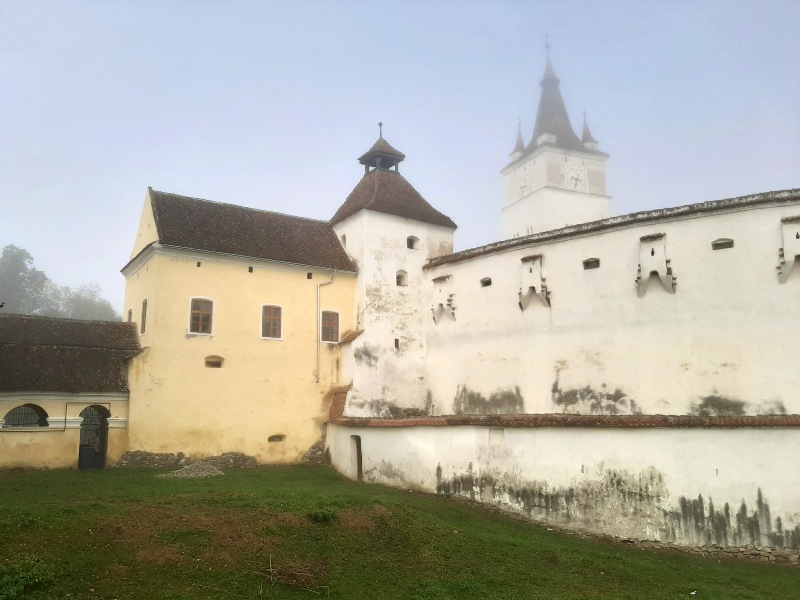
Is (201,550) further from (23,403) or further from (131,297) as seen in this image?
(131,297)

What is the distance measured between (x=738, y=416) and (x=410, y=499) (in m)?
9.14

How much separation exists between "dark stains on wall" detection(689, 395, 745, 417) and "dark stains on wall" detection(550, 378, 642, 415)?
64.8 inches

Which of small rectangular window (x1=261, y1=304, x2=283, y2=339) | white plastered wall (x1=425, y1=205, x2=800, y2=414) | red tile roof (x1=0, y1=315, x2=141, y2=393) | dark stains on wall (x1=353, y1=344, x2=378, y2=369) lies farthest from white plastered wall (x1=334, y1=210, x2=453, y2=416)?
red tile roof (x1=0, y1=315, x2=141, y2=393)

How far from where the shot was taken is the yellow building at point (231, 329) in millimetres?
23109

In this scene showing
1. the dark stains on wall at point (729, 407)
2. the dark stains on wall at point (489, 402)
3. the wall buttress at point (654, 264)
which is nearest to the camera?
the dark stains on wall at point (729, 407)

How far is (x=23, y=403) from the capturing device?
20906 millimetres

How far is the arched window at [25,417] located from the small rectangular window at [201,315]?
546cm

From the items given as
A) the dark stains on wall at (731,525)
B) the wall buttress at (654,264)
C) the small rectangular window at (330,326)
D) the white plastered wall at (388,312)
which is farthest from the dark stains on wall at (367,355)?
the dark stains on wall at (731,525)

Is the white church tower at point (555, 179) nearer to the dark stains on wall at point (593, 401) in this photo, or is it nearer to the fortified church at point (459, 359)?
the fortified church at point (459, 359)

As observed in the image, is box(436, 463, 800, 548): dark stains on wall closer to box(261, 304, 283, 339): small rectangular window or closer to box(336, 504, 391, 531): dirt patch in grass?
box(336, 504, 391, 531): dirt patch in grass

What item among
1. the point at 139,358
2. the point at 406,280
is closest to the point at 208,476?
the point at 139,358

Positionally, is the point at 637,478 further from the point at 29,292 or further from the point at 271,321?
the point at 29,292

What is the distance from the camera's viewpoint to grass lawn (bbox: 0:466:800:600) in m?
10.7

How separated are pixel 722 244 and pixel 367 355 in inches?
521
